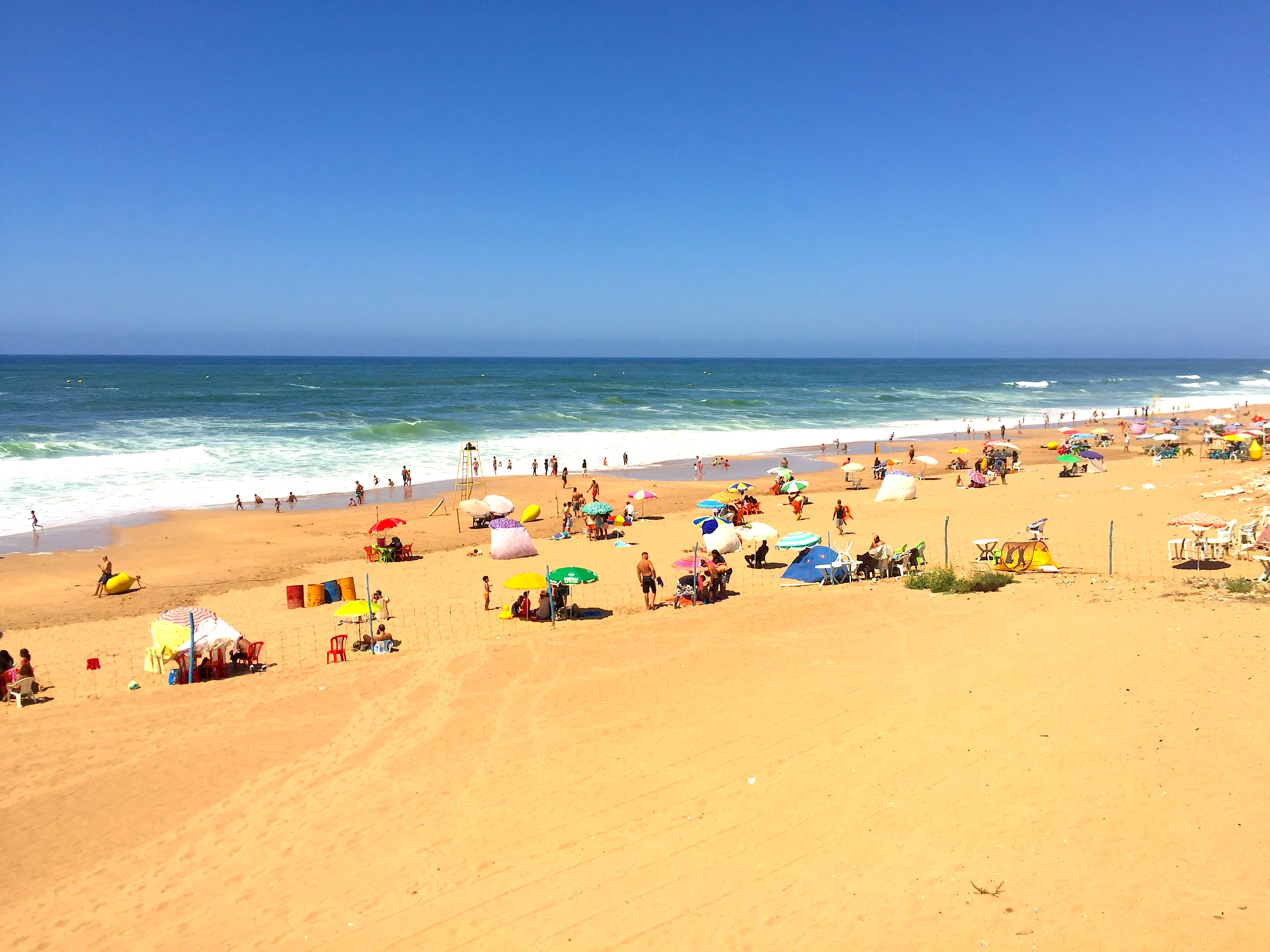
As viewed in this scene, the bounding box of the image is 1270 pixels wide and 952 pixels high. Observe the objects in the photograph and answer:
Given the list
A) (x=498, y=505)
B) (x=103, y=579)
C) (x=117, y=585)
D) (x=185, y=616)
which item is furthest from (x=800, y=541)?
(x=103, y=579)

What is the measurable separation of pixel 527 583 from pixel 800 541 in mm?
5993

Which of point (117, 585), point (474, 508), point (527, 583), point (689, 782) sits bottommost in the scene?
point (117, 585)

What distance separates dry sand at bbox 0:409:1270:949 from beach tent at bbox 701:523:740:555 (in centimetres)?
305

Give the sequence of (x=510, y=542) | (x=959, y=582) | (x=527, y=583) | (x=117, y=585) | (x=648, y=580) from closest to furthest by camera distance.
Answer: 1. (x=959, y=582)
2. (x=527, y=583)
3. (x=648, y=580)
4. (x=117, y=585)
5. (x=510, y=542)

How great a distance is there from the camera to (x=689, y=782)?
8.40 meters

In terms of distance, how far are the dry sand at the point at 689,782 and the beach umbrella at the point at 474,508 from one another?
9553 mm

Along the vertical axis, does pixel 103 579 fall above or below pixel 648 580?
below

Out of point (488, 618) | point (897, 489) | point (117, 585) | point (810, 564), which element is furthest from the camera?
point (897, 489)

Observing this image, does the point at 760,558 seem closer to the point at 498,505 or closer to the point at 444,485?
the point at 498,505

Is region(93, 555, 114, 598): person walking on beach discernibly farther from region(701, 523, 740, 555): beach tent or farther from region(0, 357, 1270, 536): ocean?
region(701, 523, 740, 555): beach tent

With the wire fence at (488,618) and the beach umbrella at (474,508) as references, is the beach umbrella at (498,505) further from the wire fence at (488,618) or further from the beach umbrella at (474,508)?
the wire fence at (488,618)

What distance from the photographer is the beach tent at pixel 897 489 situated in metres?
26.2

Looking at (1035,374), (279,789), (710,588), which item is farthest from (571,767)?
(1035,374)

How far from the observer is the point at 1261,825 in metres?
6.48
